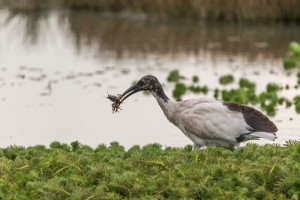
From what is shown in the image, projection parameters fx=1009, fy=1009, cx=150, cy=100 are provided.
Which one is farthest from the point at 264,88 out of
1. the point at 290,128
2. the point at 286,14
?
the point at 286,14

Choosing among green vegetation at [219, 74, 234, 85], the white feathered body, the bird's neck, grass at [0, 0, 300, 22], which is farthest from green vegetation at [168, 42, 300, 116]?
grass at [0, 0, 300, 22]

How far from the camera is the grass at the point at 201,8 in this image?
25.5 m

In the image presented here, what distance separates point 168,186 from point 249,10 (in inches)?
692

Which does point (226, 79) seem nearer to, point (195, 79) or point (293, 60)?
point (195, 79)

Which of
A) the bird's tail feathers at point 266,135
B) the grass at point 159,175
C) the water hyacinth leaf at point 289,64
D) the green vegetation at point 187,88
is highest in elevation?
the water hyacinth leaf at point 289,64

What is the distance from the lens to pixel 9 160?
388 inches

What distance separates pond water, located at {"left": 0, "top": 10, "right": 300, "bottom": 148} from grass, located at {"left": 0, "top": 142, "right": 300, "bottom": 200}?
3.53 meters

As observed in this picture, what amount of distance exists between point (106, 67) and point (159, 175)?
11636mm

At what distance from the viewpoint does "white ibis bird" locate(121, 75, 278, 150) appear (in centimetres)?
1112

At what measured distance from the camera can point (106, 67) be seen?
20719 mm

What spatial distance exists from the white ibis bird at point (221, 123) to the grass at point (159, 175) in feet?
2.74

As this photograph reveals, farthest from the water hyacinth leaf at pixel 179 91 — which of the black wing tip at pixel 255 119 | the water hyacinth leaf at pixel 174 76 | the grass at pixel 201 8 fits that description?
the grass at pixel 201 8

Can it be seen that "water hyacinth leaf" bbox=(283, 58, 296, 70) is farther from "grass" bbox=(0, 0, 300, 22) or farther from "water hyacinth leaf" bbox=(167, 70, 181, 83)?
"grass" bbox=(0, 0, 300, 22)

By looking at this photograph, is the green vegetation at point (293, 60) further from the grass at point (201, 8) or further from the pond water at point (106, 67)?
the grass at point (201, 8)
